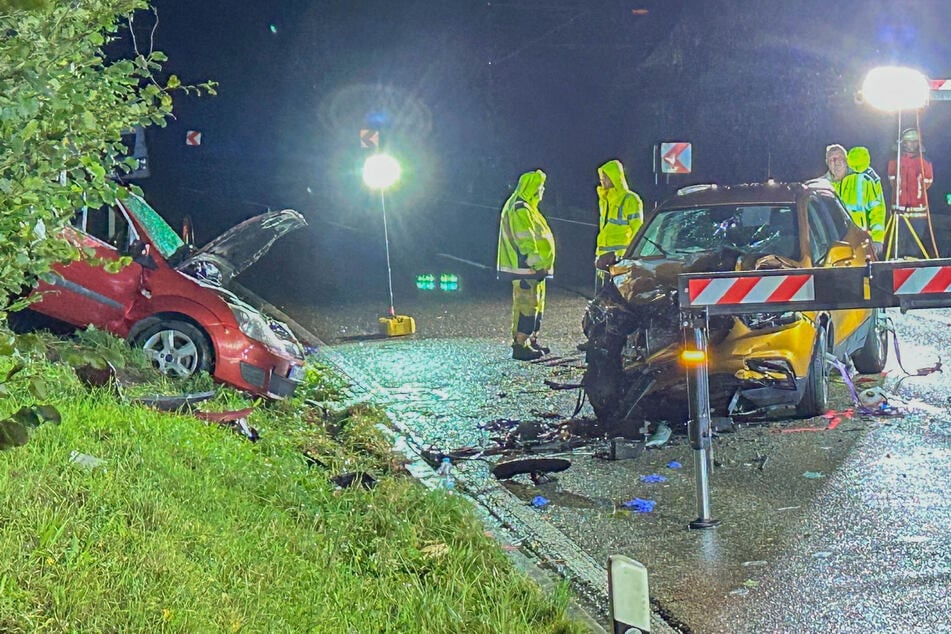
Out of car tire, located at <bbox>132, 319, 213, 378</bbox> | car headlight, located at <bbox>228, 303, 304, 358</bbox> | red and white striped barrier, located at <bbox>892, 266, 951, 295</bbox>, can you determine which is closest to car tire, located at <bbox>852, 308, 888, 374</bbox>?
red and white striped barrier, located at <bbox>892, 266, 951, 295</bbox>

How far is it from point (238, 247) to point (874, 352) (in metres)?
→ 5.61

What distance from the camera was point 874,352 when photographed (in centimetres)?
1025

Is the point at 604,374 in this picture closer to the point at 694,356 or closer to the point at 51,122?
the point at 694,356

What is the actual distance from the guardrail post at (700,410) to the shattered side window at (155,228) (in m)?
4.57

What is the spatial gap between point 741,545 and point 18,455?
3.51 m

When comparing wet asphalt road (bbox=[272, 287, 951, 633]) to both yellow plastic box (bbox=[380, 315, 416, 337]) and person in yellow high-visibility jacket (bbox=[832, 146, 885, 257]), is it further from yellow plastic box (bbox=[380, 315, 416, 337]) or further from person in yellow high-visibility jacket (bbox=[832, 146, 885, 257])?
yellow plastic box (bbox=[380, 315, 416, 337])

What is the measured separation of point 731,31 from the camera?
29.9 metres

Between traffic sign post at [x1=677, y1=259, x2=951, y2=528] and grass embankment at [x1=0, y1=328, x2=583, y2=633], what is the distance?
1.37 metres

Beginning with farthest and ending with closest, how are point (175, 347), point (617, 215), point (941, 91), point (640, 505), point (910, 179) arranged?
point (910, 179) → point (617, 215) → point (941, 91) → point (175, 347) → point (640, 505)

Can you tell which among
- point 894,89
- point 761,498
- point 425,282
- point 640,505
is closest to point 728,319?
point 761,498

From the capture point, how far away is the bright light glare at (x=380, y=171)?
13898 mm

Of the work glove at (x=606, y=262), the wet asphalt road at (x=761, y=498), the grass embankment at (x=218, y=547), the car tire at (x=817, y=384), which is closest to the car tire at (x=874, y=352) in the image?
the wet asphalt road at (x=761, y=498)

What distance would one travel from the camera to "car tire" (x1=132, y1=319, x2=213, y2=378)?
877 cm

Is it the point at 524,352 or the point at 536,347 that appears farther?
the point at 536,347
